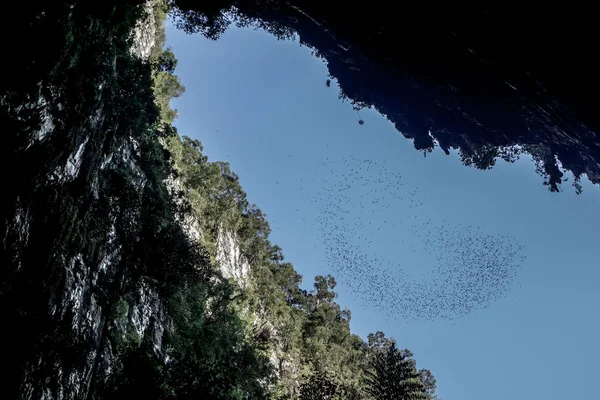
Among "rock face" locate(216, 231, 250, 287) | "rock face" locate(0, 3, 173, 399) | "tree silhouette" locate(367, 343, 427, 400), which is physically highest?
"rock face" locate(216, 231, 250, 287)

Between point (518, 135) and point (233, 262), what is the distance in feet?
73.3

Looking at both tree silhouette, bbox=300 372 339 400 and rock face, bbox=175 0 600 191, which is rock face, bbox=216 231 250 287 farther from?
rock face, bbox=175 0 600 191

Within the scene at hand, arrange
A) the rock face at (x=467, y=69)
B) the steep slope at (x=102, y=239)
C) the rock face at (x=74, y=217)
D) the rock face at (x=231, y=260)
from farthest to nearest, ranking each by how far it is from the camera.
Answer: the rock face at (x=231, y=260), the rock face at (x=467, y=69), the steep slope at (x=102, y=239), the rock face at (x=74, y=217)

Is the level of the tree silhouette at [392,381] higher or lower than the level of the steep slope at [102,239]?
lower

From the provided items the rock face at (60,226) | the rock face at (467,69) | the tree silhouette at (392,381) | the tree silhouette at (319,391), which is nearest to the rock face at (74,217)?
the rock face at (60,226)

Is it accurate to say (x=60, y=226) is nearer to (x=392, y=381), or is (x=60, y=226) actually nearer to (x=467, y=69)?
(x=392, y=381)

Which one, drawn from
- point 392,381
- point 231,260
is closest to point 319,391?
point 392,381

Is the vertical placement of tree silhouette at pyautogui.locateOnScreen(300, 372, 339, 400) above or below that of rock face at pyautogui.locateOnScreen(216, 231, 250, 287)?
below

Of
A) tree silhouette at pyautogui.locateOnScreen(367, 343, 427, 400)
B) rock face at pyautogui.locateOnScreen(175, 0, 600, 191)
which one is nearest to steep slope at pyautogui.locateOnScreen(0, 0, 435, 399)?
tree silhouette at pyautogui.locateOnScreen(367, 343, 427, 400)

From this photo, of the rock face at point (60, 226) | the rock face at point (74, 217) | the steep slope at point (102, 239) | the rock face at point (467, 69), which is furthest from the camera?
the rock face at point (467, 69)

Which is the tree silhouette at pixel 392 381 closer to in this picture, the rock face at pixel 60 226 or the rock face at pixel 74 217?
the rock face at pixel 74 217

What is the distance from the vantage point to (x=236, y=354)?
70.7ft

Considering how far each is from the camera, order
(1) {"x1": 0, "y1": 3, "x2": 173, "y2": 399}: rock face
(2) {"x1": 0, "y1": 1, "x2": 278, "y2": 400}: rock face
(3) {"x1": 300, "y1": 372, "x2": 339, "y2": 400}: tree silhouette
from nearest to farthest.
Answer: (1) {"x1": 0, "y1": 3, "x2": 173, "y2": 399}: rock face
(2) {"x1": 0, "y1": 1, "x2": 278, "y2": 400}: rock face
(3) {"x1": 300, "y1": 372, "x2": 339, "y2": 400}: tree silhouette

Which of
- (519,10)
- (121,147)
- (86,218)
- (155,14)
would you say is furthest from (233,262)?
(519,10)
